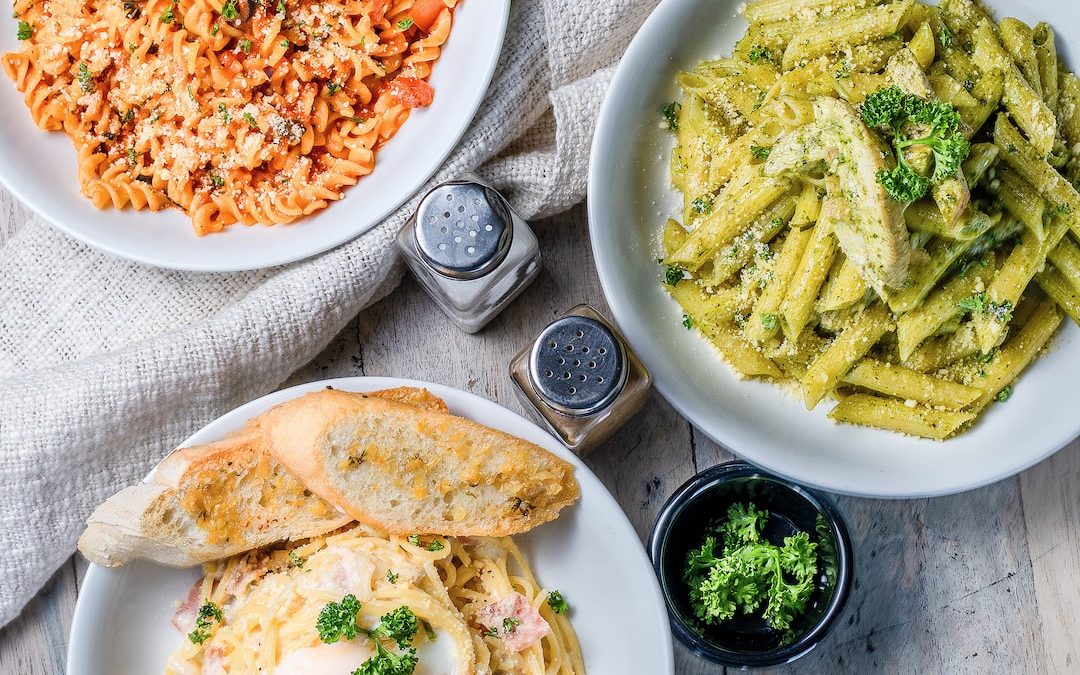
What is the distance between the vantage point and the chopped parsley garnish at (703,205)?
238 cm

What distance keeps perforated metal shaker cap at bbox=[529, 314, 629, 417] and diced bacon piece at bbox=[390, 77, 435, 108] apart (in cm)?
72

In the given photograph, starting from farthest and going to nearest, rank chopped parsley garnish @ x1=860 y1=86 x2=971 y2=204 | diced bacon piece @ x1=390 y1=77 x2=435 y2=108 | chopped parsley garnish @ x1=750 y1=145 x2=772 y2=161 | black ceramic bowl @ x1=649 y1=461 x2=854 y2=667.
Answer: diced bacon piece @ x1=390 y1=77 x2=435 y2=108 < black ceramic bowl @ x1=649 y1=461 x2=854 y2=667 < chopped parsley garnish @ x1=750 y1=145 x2=772 y2=161 < chopped parsley garnish @ x1=860 y1=86 x2=971 y2=204

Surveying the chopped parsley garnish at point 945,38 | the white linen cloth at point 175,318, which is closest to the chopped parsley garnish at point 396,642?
the white linen cloth at point 175,318

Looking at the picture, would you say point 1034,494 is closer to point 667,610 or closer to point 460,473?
point 667,610

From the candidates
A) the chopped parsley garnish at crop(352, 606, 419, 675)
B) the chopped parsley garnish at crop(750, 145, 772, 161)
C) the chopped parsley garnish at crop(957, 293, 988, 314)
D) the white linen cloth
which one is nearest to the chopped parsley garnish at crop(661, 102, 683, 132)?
the white linen cloth

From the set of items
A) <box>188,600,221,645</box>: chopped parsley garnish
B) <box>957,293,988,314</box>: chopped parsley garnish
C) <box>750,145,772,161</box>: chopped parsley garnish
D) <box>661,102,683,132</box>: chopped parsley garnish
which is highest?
<box>750,145,772,161</box>: chopped parsley garnish

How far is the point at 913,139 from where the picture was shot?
2.01m

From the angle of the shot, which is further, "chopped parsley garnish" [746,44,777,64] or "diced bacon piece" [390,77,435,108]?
"diced bacon piece" [390,77,435,108]

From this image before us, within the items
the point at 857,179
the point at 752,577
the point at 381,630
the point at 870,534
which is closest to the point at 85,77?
the point at 381,630

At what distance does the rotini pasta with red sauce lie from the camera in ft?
8.25

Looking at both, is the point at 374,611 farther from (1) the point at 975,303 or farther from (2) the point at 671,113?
(1) the point at 975,303

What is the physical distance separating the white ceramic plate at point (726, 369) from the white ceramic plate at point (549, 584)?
365 mm

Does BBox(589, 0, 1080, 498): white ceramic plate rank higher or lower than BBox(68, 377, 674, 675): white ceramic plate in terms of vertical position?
higher

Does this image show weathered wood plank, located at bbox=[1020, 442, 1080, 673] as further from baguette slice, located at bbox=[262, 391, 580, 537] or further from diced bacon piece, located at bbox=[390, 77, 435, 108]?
diced bacon piece, located at bbox=[390, 77, 435, 108]
